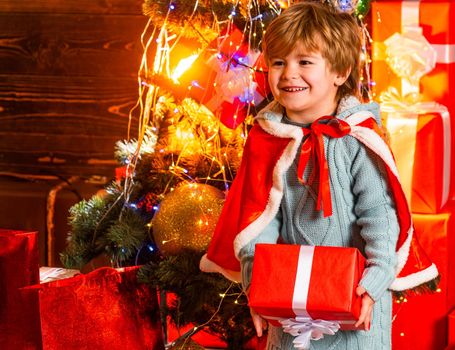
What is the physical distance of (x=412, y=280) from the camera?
156cm

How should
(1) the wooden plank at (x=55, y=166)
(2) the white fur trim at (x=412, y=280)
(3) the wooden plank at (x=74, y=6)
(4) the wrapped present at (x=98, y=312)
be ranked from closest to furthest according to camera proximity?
1. (2) the white fur trim at (x=412, y=280)
2. (4) the wrapped present at (x=98, y=312)
3. (3) the wooden plank at (x=74, y=6)
4. (1) the wooden plank at (x=55, y=166)

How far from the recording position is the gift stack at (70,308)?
1948mm

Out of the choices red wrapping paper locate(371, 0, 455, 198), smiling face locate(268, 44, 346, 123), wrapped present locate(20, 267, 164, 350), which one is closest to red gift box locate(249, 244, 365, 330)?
smiling face locate(268, 44, 346, 123)

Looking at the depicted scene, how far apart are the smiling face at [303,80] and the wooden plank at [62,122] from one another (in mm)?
1508

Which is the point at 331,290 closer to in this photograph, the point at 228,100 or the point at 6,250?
the point at 228,100

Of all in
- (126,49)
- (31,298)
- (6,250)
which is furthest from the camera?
(126,49)

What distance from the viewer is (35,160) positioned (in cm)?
310

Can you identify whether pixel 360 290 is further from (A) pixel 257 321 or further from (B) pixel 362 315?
(A) pixel 257 321

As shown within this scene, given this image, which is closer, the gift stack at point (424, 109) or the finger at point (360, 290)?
the finger at point (360, 290)

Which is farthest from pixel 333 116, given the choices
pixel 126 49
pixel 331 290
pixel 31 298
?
pixel 126 49

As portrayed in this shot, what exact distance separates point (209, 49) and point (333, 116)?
659 millimetres

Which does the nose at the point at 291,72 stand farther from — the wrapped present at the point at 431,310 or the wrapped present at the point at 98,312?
the wrapped present at the point at 431,310

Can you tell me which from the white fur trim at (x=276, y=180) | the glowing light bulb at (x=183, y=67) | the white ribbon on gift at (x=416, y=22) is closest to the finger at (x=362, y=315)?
the white fur trim at (x=276, y=180)

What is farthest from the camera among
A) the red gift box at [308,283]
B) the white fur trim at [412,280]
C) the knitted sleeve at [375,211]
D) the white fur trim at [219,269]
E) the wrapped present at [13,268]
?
the wrapped present at [13,268]
